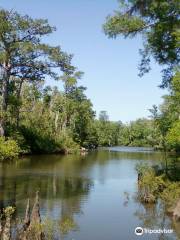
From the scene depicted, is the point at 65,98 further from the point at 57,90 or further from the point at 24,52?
the point at 24,52

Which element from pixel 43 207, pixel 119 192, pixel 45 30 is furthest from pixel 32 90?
pixel 43 207

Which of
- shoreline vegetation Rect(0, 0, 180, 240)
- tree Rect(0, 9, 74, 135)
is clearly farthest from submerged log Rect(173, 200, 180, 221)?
tree Rect(0, 9, 74, 135)

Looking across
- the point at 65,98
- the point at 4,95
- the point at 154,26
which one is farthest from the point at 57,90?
the point at 154,26

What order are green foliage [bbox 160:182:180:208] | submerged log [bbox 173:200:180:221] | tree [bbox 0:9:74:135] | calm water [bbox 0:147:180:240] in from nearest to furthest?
1. calm water [bbox 0:147:180:240]
2. submerged log [bbox 173:200:180:221]
3. green foliage [bbox 160:182:180:208]
4. tree [bbox 0:9:74:135]

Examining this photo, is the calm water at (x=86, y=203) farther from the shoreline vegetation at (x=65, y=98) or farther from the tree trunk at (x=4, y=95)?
the tree trunk at (x=4, y=95)

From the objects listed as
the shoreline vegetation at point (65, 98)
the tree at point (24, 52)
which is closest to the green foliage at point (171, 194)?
the shoreline vegetation at point (65, 98)

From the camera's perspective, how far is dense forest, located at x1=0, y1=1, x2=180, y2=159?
82.8 ft

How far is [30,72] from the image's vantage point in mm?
51531

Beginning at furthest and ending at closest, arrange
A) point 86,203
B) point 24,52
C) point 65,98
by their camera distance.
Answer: point 65,98 → point 24,52 → point 86,203

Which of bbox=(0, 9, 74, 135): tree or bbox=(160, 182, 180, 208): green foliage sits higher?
bbox=(0, 9, 74, 135): tree

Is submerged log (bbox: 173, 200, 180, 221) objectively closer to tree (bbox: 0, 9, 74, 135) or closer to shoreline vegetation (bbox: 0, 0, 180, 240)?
shoreline vegetation (bbox: 0, 0, 180, 240)

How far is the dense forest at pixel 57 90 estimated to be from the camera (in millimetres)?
25234

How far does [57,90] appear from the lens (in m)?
93.2

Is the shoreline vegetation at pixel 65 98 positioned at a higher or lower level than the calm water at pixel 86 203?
higher
